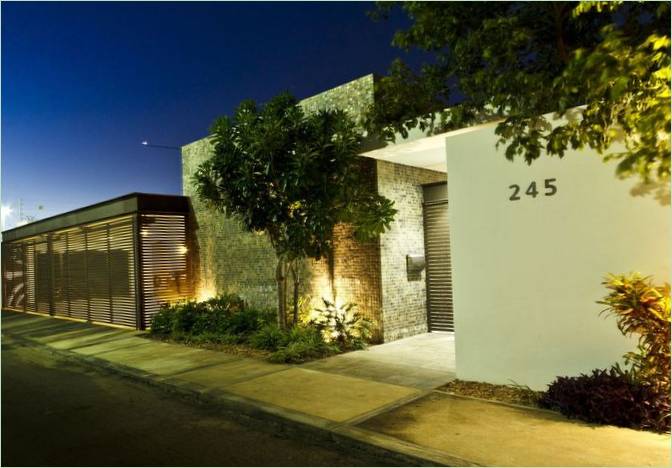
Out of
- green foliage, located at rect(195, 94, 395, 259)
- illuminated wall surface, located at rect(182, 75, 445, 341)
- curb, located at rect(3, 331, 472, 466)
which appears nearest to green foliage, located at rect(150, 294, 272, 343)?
illuminated wall surface, located at rect(182, 75, 445, 341)

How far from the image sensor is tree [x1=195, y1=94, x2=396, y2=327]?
995 centimetres

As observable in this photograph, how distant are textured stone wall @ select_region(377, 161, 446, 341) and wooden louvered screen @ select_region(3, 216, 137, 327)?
839 cm

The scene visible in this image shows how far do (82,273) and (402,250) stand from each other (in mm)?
13122

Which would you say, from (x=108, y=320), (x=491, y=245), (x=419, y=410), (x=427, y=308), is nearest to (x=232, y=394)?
(x=419, y=410)

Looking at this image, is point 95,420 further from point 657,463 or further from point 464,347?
point 657,463

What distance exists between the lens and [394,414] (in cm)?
620

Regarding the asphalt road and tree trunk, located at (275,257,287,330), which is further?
tree trunk, located at (275,257,287,330)

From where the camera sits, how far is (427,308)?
12.3 meters

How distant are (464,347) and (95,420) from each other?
522 cm

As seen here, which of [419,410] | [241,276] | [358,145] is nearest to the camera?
[419,410]

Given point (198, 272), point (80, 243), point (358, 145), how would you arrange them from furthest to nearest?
point (80, 243) → point (198, 272) → point (358, 145)

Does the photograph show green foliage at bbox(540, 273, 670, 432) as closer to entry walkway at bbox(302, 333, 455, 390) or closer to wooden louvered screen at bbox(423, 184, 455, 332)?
entry walkway at bbox(302, 333, 455, 390)

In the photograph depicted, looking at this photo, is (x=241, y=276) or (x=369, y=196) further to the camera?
(x=241, y=276)

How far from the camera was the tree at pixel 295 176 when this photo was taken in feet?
32.7
